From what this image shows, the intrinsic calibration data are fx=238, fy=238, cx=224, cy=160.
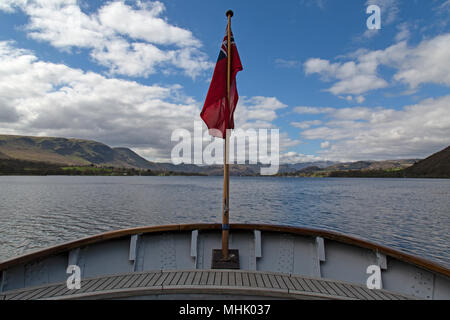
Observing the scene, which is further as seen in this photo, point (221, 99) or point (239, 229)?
point (239, 229)

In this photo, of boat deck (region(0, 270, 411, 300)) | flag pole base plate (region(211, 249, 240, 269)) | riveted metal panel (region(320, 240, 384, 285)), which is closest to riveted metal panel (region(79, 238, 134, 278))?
boat deck (region(0, 270, 411, 300))

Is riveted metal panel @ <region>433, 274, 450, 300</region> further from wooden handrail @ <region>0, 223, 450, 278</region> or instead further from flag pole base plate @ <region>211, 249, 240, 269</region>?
flag pole base plate @ <region>211, 249, 240, 269</region>

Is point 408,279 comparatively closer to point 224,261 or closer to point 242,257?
point 242,257

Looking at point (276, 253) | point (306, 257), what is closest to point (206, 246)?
point (276, 253)

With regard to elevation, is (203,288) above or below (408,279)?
above

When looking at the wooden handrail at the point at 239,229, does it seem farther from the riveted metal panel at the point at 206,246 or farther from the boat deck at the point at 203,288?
the boat deck at the point at 203,288

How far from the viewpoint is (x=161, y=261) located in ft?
21.1

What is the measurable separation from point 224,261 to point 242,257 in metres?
0.82

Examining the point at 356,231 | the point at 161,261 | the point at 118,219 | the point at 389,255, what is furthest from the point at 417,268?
the point at 118,219

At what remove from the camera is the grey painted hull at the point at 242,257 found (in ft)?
16.7

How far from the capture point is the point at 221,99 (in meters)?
6.30

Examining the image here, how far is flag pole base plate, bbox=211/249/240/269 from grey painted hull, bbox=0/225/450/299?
46cm
